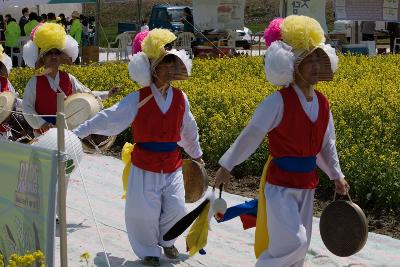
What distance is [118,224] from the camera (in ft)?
25.3

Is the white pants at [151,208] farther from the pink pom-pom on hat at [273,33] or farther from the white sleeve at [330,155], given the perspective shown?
the pink pom-pom on hat at [273,33]

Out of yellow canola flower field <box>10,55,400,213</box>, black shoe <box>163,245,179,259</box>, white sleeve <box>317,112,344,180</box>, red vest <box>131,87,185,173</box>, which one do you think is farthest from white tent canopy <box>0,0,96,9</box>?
white sleeve <box>317,112,344,180</box>

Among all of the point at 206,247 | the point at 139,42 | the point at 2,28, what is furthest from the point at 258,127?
the point at 2,28

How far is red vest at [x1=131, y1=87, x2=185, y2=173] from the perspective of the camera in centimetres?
638

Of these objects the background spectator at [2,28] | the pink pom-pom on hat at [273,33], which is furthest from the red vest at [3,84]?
the background spectator at [2,28]

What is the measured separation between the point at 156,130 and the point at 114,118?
30cm

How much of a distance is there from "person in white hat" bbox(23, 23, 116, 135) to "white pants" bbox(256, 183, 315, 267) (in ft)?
7.73

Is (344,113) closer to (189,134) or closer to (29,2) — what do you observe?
(189,134)

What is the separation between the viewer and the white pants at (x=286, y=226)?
5.24 metres

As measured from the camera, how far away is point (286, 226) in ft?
17.2

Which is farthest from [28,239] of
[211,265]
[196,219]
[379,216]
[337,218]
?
[379,216]

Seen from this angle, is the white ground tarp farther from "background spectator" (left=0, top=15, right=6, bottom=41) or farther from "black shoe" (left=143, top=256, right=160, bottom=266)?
"background spectator" (left=0, top=15, right=6, bottom=41)

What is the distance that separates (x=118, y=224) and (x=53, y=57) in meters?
1.46

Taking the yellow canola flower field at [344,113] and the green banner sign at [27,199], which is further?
the yellow canola flower field at [344,113]
